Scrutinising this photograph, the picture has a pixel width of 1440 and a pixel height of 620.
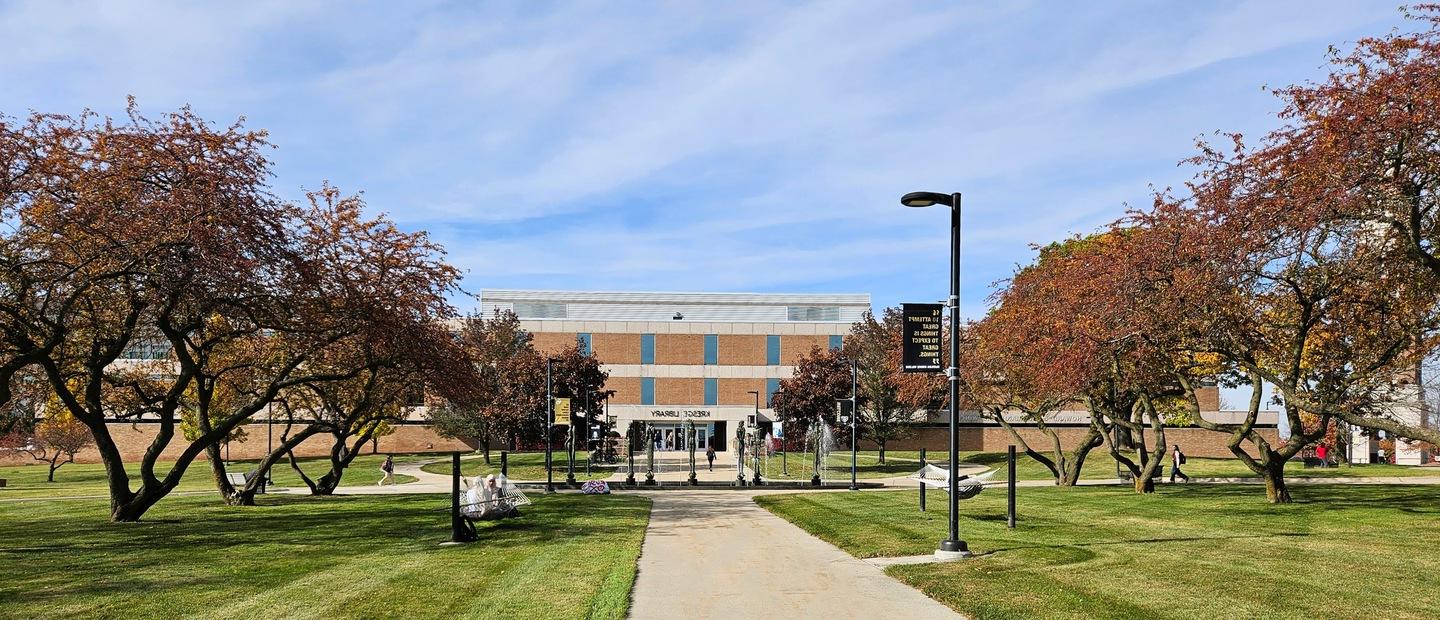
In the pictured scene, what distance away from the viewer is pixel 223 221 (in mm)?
18875

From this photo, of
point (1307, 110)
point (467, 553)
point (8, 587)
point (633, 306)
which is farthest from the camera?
point (633, 306)

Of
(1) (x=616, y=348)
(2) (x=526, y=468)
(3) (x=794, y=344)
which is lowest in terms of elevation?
(2) (x=526, y=468)

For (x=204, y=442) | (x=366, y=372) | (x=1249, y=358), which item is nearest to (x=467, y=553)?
(x=204, y=442)

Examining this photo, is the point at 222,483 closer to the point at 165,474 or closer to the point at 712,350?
the point at 165,474

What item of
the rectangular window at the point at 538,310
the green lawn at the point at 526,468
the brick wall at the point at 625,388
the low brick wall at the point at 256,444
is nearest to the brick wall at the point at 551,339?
the brick wall at the point at 625,388

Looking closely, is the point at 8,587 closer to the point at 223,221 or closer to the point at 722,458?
the point at 223,221

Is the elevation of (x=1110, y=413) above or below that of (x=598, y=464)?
above

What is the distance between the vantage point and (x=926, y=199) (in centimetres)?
1343

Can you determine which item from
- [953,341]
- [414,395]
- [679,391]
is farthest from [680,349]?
[953,341]

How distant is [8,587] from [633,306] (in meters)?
70.9

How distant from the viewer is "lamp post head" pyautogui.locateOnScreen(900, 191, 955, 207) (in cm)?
1342

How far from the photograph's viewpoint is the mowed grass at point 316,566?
998 cm

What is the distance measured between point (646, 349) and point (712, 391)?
19.1 ft

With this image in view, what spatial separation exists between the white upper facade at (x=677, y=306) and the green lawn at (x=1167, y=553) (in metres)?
55.1
